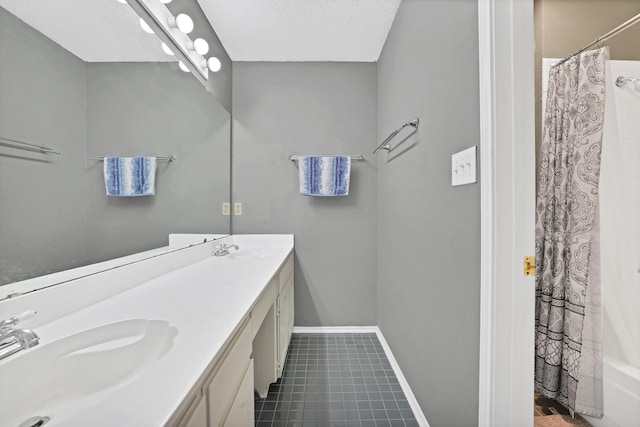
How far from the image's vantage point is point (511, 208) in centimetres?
76

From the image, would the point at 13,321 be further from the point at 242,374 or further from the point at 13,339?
the point at 242,374

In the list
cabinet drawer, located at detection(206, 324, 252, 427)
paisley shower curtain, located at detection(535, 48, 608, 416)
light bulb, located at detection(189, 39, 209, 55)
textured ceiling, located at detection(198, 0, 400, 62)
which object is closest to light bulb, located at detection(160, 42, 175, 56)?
light bulb, located at detection(189, 39, 209, 55)

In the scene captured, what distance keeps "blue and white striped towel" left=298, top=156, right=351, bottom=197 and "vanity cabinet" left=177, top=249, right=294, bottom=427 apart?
0.83 metres

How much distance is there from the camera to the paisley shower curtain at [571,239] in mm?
1269

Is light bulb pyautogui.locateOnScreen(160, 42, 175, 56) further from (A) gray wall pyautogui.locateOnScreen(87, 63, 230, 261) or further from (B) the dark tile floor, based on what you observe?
(B) the dark tile floor

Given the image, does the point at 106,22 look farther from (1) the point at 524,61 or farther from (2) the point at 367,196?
(2) the point at 367,196

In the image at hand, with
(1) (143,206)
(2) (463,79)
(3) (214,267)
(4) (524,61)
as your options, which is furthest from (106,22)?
(4) (524,61)

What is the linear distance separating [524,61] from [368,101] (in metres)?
1.59

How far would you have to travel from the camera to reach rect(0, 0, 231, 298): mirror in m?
0.64

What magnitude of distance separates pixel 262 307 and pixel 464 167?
990 millimetres

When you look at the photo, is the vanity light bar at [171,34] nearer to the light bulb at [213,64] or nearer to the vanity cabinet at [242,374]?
the light bulb at [213,64]

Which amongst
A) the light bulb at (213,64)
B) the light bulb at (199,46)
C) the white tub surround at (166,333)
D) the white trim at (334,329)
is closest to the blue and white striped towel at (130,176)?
the white tub surround at (166,333)

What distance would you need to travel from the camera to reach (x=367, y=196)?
7.42ft

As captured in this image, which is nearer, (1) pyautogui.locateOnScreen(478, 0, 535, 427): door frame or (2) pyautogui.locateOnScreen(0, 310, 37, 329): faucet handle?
(2) pyautogui.locateOnScreen(0, 310, 37, 329): faucet handle
